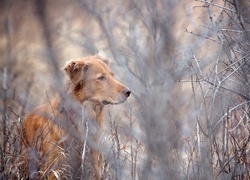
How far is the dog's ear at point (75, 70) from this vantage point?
530cm

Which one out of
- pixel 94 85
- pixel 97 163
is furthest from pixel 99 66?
pixel 97 163

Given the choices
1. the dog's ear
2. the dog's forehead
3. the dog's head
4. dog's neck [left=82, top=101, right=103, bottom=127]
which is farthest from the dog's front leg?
the dog's forehead

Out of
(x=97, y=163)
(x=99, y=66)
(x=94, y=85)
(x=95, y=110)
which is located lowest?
(x=97, y=163)

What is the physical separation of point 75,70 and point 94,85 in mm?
250

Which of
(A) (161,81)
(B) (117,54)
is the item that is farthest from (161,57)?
(B) (117,54)

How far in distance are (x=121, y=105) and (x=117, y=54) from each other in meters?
2.61

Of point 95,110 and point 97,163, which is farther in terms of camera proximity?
point 95,110

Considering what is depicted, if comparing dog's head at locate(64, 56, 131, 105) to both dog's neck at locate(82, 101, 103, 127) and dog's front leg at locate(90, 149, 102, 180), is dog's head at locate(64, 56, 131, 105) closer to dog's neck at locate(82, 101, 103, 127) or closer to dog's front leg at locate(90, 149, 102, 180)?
dog's neck at locate(82, 101, 103, 127)

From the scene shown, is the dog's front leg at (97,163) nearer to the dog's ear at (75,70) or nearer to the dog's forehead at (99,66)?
the dog's ear at (75,70)

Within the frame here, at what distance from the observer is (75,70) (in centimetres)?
532

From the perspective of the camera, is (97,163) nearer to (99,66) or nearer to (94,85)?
(94,85)

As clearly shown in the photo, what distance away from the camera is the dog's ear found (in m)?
5.30

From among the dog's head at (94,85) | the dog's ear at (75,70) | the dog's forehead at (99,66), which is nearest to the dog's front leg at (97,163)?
the dog's head at (94,85)

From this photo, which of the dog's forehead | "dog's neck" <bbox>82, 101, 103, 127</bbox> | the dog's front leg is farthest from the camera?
the dog's forehead
